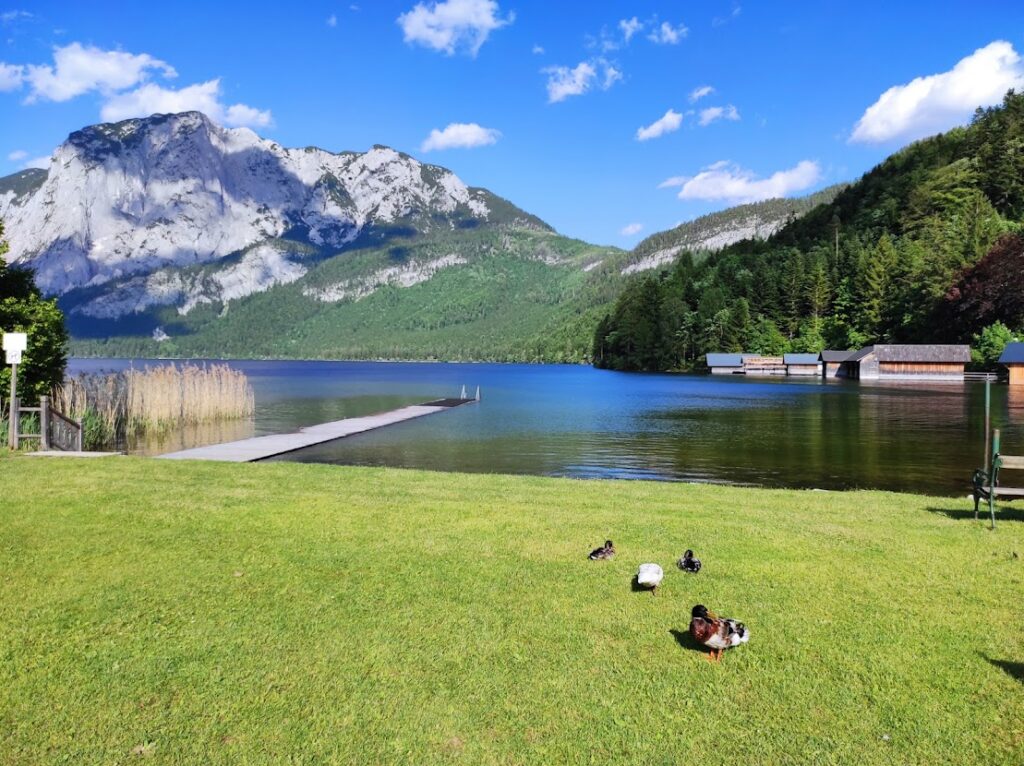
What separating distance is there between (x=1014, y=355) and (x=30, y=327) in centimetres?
7629

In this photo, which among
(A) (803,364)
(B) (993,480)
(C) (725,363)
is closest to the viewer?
(B) (993,480)

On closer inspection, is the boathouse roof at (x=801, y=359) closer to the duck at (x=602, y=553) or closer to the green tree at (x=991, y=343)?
the green tree at (x=991, y=343)

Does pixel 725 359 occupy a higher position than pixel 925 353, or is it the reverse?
pixel 925 353

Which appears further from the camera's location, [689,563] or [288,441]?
[288,441]

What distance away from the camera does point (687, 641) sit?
20.4ft

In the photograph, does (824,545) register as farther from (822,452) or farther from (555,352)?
(555,352)

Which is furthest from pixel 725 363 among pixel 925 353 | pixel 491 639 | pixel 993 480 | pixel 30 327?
pixel 491 639

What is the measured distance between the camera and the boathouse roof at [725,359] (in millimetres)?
111875

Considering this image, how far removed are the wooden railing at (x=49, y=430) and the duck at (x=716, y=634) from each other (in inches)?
690

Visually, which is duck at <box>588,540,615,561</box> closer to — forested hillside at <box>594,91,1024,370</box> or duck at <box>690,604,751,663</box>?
duck at <box>690,604,751,663</box>

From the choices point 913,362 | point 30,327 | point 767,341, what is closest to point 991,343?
point 913,362

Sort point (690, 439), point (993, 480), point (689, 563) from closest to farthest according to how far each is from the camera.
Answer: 1. point (689, 563)
2. point (993, 480)
3. point (690, 439)

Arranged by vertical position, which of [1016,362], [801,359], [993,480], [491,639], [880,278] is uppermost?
[880,278]

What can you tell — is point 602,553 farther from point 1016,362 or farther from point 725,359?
point 725,359
